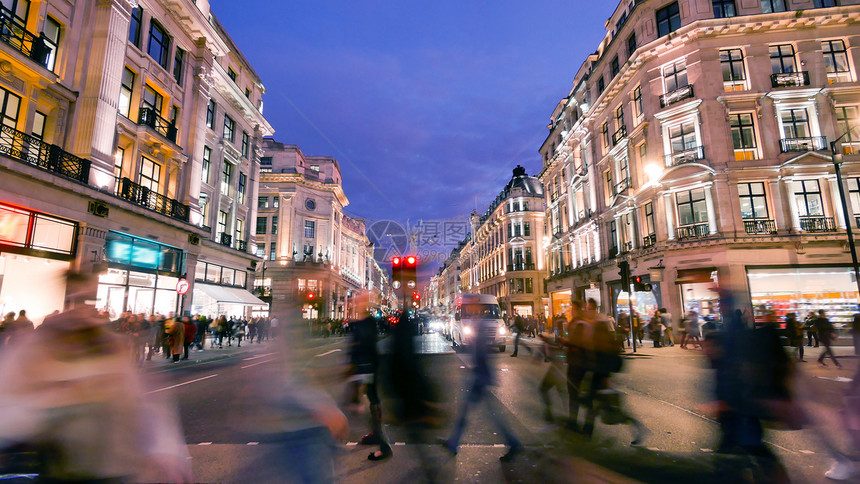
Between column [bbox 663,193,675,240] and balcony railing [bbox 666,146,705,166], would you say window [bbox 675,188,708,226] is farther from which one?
balcony railing [bbox 666,146,705,166]

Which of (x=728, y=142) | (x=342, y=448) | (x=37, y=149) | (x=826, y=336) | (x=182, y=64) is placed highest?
(x=182, y=64)

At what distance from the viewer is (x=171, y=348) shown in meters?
16.7

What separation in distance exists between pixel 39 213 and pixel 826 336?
2678 centimetres

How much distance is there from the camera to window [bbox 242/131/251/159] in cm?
3362

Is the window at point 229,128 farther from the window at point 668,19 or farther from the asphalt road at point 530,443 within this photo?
the window at point 668,19

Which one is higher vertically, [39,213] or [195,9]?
[195,9]

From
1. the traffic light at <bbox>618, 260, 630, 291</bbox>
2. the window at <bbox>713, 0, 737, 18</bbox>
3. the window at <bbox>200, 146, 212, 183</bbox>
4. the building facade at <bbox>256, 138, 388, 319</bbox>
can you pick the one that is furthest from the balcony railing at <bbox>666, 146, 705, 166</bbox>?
the building facade at <bbox>256, 138, 388, 319</bbox>

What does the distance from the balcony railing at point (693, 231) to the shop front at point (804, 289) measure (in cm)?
268

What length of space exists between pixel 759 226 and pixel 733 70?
897 cm

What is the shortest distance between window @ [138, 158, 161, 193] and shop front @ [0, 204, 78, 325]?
584 centimetres

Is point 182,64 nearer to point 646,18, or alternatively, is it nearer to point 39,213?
point 39,213

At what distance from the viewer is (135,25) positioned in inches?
801

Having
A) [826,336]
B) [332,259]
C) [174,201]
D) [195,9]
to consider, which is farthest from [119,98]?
[332,259]

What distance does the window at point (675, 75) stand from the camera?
23.7 meters
